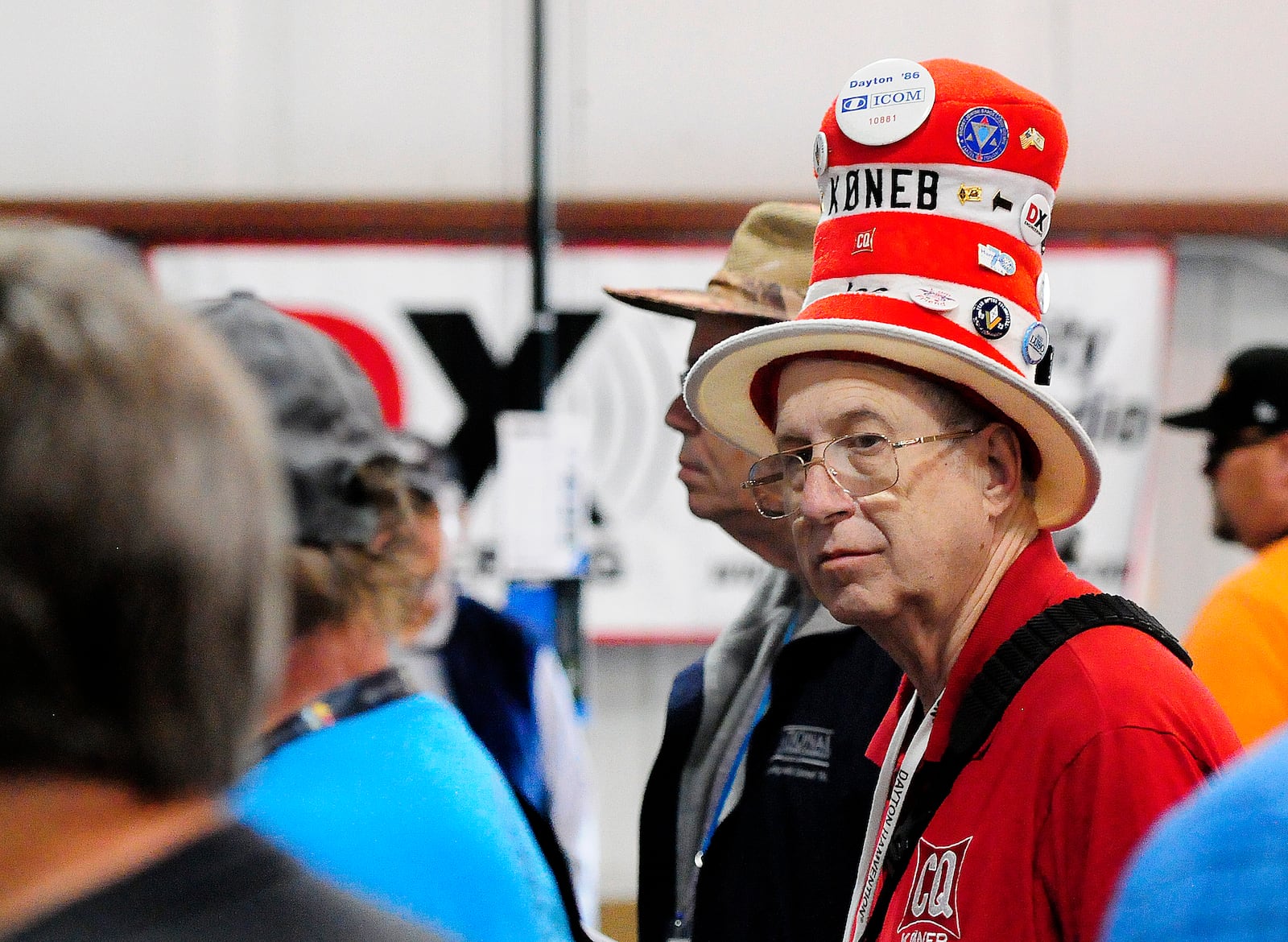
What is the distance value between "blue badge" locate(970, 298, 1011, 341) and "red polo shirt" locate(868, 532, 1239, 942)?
14.9 inches

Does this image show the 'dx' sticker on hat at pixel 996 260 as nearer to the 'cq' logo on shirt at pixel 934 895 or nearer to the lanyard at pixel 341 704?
the 'cq' logo on shirt at pixel 934 895

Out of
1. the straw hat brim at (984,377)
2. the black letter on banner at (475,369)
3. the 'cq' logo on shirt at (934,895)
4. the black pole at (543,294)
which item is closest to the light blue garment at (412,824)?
the 'cq' logo on shirt at (934,895)

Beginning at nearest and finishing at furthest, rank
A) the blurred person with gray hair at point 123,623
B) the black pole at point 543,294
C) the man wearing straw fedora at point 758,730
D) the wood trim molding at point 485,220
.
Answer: the blurred person with gray hair at point 123,623
the man wearing straw fedora at point 758,730
the black pole at point 543,294
the wood trim molding at point 485,220

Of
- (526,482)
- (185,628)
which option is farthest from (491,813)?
(526,482)

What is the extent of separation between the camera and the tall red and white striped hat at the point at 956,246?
168cm

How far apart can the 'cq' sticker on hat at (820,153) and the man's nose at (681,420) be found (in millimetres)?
611

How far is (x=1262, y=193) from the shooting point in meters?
5.45

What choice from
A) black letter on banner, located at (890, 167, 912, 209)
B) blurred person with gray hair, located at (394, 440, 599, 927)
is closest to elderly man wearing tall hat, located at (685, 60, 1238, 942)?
black letter on banner, located at (890, 167, 912, 209)

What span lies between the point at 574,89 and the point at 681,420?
11.3 ft

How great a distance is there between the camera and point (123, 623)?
2.29ft

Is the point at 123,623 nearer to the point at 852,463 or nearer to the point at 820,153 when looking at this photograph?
the point at 852,463

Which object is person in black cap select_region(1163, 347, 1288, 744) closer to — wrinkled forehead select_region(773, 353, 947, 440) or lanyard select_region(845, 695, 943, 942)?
lanyard select_region(845, 695, 943, 942)

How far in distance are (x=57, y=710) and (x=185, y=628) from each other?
0.07 metres

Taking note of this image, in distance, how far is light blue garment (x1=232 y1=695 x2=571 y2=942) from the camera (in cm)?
119
